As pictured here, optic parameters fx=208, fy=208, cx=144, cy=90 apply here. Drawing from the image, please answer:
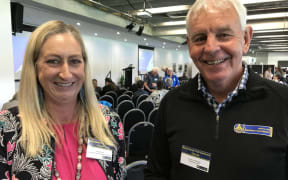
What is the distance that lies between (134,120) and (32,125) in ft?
9.80

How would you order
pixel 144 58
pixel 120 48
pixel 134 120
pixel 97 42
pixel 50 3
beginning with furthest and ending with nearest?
pixel 144 58
pixel 120 48
pixel 97 42
pixel 50 3
pixel 134 120

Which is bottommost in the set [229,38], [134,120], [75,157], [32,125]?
[134,120]

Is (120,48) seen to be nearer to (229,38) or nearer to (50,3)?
(50,3)

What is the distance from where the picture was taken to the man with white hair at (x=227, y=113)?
88cm

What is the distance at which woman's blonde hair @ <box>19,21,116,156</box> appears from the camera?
1104 millimetres

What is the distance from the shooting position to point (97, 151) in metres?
1.23

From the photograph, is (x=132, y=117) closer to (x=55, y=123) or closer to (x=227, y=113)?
(x=55, y=123)

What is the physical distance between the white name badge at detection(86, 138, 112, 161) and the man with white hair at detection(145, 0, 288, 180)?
42 centimetres

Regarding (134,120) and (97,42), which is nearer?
(134,120)

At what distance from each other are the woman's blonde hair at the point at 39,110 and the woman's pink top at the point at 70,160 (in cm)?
6

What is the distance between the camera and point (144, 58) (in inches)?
653

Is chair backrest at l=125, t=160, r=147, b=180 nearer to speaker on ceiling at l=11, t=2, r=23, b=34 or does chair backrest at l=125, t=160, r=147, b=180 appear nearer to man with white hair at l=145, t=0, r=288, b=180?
man with white hair at l=145, t=0, r=288, b=180

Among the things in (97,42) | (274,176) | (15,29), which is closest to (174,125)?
(274,176)

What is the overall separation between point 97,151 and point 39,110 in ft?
1.34
